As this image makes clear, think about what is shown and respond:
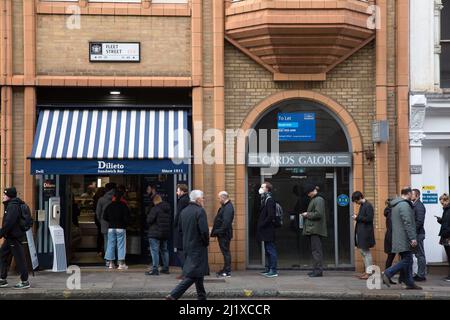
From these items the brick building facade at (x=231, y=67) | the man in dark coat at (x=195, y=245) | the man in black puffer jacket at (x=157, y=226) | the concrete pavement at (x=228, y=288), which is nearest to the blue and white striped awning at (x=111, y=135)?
the brick building facade at (x=231, y=67)

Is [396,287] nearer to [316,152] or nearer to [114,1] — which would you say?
[316,152]

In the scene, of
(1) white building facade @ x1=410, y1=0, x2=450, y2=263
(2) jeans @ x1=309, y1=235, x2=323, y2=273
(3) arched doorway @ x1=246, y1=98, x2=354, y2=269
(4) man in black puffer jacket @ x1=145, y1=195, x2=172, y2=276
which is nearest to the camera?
(4) man in black puffer jacket @ x1=145, y1=195, x2=172, y2=276

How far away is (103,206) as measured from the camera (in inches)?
584

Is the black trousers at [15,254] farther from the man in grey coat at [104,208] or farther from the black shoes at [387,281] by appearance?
the black shoes at [387,281]

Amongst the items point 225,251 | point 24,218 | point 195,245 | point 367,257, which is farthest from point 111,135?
point 367,257

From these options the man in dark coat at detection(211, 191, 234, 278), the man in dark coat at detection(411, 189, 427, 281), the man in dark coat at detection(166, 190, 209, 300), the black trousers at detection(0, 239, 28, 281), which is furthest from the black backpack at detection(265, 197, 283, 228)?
the black trousers at detection(0, 239, 28, 281)

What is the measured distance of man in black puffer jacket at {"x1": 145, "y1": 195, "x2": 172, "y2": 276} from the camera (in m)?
13.6

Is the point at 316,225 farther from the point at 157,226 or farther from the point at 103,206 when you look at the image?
the point at 103,206

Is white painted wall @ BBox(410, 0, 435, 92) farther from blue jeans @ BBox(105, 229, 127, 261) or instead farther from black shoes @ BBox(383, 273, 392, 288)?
blue jeans @ BBox(105, 229, 127, 261)

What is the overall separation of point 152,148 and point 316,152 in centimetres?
378

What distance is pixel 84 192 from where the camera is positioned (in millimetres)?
15703

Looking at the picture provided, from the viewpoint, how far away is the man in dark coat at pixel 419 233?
43.6 ft

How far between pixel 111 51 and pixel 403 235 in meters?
7.37

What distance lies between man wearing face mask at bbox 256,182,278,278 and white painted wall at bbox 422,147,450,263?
382 cm
